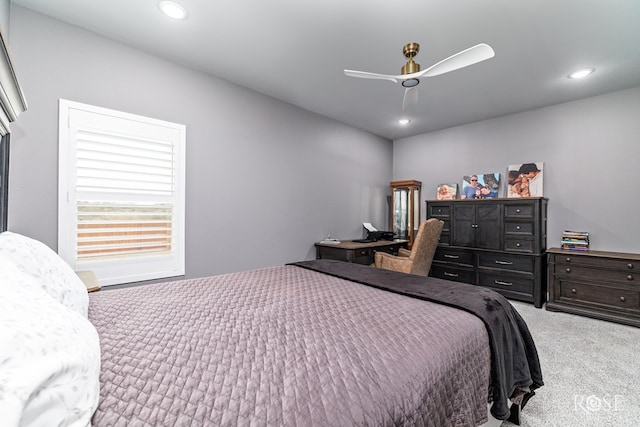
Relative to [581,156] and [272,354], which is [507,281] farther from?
[272,354]

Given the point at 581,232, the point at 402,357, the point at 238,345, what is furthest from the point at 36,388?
the point at 581,232

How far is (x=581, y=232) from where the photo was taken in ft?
11.6

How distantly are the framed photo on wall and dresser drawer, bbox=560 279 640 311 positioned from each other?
4.11 feet

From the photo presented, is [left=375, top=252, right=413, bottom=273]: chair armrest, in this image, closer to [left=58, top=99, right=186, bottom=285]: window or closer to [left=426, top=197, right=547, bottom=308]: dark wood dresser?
[left=426, top=197, right=547, bottom=308]: dark wood dresser

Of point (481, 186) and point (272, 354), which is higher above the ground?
point (481, 186)

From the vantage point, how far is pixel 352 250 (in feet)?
12.0

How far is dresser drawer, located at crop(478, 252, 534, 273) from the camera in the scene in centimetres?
360

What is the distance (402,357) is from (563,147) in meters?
4.29

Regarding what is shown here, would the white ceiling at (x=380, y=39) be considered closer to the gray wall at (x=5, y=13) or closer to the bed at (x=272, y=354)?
the gray wall at (x=5, y=13)

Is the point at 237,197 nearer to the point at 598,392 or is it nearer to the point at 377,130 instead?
the point at 377,130

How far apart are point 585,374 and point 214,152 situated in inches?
149

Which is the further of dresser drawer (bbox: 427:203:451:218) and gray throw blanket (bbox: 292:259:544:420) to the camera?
dresser drawer (bbox: 427:203:451:218)

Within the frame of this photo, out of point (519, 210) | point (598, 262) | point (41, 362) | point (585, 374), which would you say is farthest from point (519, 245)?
point (41, 362)

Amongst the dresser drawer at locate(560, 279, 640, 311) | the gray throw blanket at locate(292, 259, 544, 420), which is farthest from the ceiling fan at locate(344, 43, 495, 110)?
the dresser drawer at locate(560, 279, 640, 311)
